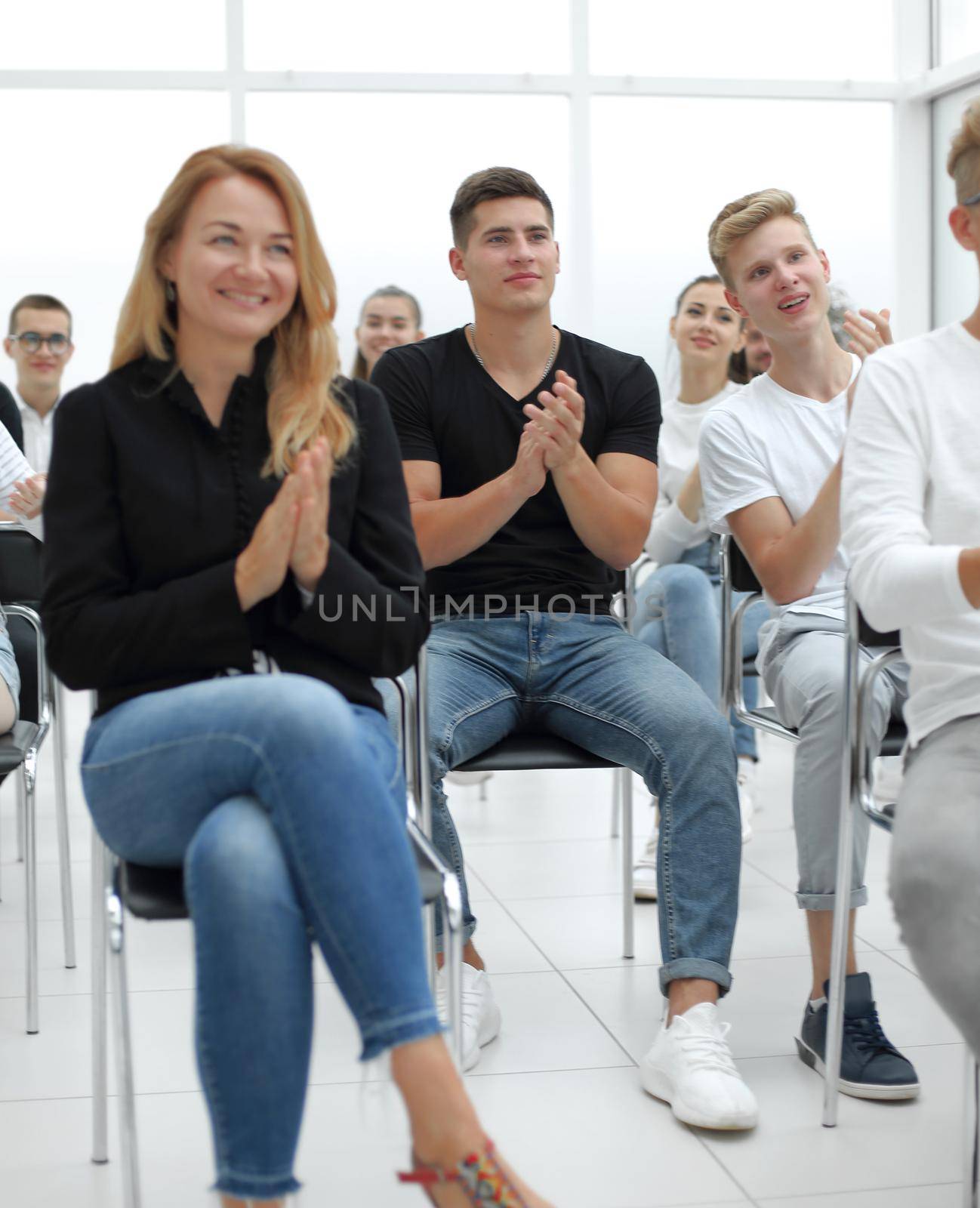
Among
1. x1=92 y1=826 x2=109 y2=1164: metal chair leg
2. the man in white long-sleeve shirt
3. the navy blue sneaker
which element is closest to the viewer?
the man in white long-sleeve shirt

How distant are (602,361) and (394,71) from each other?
4084mm

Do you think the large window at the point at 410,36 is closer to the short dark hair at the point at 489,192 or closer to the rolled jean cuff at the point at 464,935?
the short dark hair at the point at 489,192

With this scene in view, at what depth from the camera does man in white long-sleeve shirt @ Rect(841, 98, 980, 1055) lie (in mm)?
1318

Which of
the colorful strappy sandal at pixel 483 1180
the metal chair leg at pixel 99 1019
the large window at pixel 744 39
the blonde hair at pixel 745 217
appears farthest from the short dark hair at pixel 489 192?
the large window at pixel 744 39

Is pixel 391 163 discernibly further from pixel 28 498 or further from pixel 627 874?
pixel 627 874

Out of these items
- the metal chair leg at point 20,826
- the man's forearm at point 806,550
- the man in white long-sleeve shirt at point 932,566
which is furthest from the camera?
the metal chair leg at point 20,826

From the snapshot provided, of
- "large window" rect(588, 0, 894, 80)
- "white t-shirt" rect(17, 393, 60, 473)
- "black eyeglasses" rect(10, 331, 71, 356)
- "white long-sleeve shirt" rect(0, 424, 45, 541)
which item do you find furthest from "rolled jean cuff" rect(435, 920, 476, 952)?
"large window" rect(588, 0, 894, 80)

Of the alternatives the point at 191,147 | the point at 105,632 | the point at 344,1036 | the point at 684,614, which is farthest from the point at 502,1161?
the point at 191,147

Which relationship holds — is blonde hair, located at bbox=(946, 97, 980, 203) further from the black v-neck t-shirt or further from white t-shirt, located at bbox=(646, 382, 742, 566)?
white t-shirt, located at bbox=(646, 382, 742, 566)

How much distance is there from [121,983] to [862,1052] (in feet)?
3.36

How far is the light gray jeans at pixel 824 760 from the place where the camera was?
1.87 meters

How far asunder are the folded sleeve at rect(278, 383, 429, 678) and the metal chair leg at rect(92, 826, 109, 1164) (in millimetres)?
412

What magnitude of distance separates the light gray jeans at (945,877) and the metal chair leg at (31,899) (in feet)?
4.28

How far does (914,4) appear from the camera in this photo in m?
6.08
